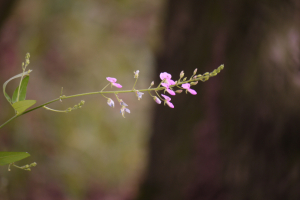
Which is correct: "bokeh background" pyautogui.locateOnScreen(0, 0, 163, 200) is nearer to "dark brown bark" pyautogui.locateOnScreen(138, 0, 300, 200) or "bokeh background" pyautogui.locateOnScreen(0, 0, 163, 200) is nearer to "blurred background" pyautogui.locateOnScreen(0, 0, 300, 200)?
"blurred background" pyautogui.locateOnScreen(0, 0, 300, 200)

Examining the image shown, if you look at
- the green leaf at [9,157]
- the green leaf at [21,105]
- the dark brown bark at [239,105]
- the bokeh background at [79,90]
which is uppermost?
the bokeh background at [79,90]

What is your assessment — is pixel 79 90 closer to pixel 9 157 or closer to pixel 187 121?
pixel 187 121

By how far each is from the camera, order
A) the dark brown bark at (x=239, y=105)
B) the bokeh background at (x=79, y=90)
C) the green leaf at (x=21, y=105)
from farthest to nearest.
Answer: the bokeh background at (x=79, y=90) < the dark brown bark at (x=239, y=105) < the green leaf at (x=21, y=105)

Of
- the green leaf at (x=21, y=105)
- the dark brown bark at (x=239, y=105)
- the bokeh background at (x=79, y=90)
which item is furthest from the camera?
the bokeh background at (x=79, y=90)

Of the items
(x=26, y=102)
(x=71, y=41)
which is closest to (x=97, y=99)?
(x=71, y=41)

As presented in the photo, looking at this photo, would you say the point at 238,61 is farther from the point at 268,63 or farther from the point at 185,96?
the point at 185,96

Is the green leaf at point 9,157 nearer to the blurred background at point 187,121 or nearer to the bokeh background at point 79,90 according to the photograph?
the blurred background at point 187,121

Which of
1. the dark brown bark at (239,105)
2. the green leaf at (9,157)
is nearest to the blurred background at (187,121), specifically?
the dark brown bark at (239,105)

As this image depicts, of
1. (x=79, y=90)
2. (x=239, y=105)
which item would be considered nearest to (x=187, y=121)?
(x=239, y=105)

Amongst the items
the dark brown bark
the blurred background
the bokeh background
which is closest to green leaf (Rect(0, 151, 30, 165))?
the blurred background
